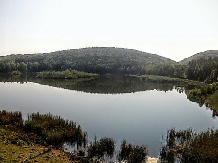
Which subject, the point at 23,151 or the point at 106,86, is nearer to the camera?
the point at 23,151

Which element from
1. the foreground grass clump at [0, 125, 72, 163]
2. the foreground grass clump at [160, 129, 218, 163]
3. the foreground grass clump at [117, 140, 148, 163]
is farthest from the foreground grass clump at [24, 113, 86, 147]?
the foreground grass clump at [160, 129, 218, 163]

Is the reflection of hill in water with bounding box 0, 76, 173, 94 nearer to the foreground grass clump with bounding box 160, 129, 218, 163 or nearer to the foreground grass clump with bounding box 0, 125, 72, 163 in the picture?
the foreground grass clump with bounding box 160, 129, 218, 163

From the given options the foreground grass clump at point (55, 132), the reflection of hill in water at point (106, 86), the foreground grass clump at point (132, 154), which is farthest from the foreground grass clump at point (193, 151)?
the reflection of hill in water at point (106, 86)

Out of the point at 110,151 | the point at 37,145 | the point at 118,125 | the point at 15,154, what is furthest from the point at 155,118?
the point at 15,154

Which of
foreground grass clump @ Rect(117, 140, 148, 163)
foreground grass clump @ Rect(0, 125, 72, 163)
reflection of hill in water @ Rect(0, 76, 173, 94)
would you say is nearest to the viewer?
foreground grass clump @ Rect(0, 125, 72, 163)

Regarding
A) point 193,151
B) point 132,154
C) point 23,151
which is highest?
point 23,151

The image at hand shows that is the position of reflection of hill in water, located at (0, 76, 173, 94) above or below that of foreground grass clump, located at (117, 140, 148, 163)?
above

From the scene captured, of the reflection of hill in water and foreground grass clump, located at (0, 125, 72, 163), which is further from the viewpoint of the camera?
the reflection of hill in water

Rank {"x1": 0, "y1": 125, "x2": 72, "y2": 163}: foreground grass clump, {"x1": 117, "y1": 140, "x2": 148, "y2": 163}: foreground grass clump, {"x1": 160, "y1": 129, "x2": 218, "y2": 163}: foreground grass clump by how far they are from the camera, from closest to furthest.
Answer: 1. {"x1": 0, "y1": 125, "x2": 72, "y2": 163}: foreground grass clump
2. {"x1": 160, "y1": 129, "x2": 218, "y2": 163}: foreground grass clump
3. {"x1": 117, "y1": 140, "x2": 148, "y2": 163}: foreground grass clump

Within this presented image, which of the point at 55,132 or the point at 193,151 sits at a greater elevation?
the point at 55,132

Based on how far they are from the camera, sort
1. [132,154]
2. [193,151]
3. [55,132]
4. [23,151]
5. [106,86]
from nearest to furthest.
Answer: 1. [23,151]
2. [132,154]
3. [193,151]
4. [55,132]
5. [106,86]

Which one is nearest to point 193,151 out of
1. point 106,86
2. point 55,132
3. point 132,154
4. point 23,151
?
point 132,154

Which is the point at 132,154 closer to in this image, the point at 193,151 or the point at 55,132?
the point at 193,151

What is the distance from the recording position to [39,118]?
33.3m
